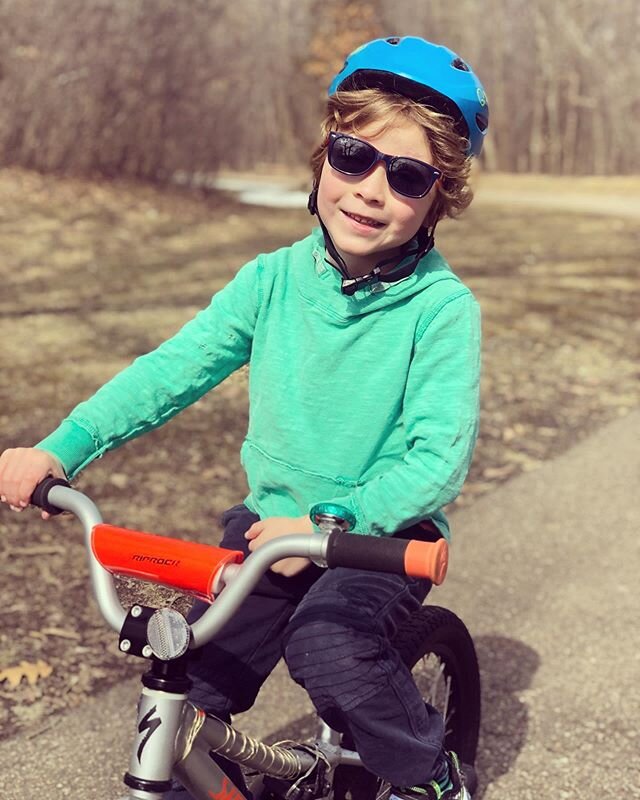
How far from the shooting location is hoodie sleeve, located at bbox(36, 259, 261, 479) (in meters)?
2.38

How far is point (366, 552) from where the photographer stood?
1.88 m

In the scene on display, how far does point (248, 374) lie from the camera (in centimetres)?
273

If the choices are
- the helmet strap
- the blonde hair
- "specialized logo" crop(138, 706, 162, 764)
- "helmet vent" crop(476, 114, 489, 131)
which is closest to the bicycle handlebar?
"specialized logo" crop(138, 706, 162, 764)

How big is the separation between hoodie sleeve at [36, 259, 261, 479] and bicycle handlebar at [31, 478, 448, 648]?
1.31 ft

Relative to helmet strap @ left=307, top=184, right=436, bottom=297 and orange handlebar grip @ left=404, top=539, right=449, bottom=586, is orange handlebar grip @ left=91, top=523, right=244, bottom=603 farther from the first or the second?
helmet strap @ left=307, top=184, right=436, bottom=297

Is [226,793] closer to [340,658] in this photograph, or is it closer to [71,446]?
[340,658]

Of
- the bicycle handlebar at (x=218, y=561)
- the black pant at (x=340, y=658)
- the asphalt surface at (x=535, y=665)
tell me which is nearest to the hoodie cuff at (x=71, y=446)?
the bicycle handlebar at (x=218, y=561)

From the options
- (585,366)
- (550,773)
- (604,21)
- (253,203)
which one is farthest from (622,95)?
(550,773)

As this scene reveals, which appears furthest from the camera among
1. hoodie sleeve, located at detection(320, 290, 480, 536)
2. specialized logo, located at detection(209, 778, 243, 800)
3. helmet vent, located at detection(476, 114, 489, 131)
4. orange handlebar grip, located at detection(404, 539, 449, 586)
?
helmet vent, located at detection(476, 114, 489, 131)

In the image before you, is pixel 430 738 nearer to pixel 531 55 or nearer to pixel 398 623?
pixel 398 623

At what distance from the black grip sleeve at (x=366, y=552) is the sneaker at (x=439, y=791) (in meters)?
0.89

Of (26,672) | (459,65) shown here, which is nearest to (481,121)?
(459,65)

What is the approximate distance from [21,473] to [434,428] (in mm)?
810

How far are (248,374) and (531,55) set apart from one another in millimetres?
18993
